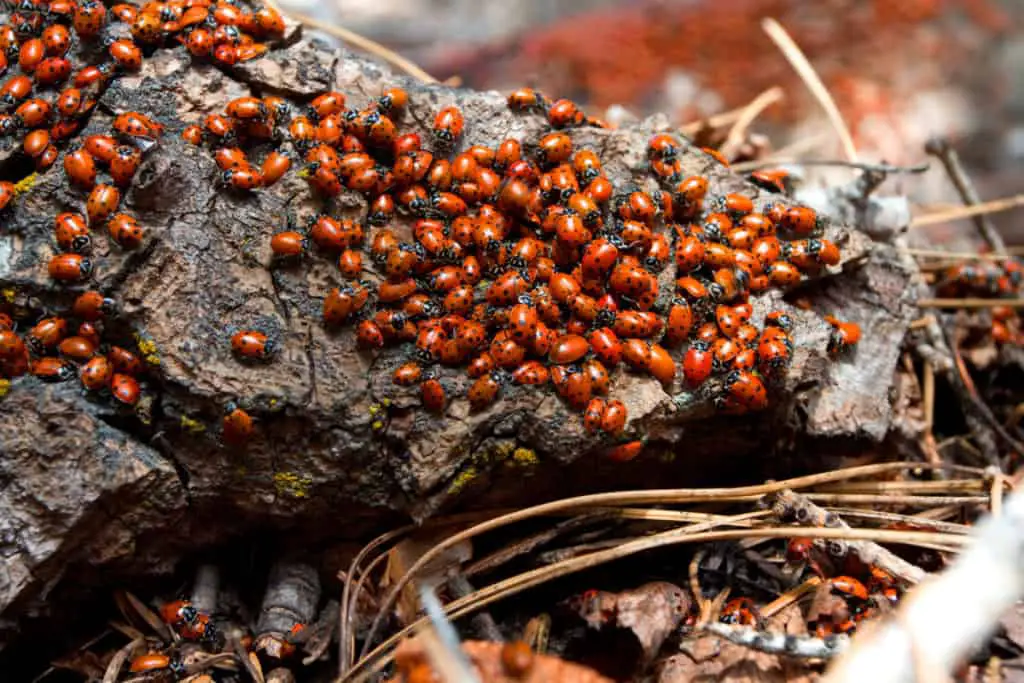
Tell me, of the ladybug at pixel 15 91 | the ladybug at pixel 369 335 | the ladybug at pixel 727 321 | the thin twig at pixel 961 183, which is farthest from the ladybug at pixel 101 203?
the thin twig at pixel 961 183

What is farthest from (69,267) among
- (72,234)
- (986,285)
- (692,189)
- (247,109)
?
(986,285)

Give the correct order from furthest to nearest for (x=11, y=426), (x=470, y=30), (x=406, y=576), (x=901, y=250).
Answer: (x=470, y=30) < (x=901, y=250) < (x=406, y=576) < (x=11, y=426)

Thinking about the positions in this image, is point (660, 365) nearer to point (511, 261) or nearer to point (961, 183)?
point (511, 261)

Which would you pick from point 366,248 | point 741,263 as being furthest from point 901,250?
point 366,248

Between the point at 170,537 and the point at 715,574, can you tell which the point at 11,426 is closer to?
the point at 170,537

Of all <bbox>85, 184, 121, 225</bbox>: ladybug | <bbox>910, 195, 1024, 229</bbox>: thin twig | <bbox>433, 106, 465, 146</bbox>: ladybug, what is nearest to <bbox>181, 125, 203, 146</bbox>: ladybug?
<bbox>85, 184, 121, 225</bbox>: ladybug

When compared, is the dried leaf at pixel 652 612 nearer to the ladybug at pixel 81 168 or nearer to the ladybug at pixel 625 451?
the ladybug at pixel 625 451
